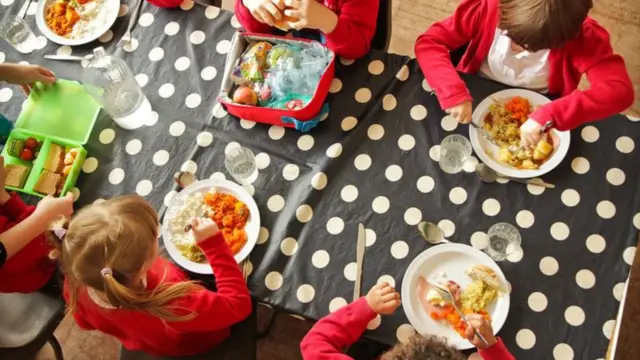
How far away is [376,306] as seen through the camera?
1.34 metres

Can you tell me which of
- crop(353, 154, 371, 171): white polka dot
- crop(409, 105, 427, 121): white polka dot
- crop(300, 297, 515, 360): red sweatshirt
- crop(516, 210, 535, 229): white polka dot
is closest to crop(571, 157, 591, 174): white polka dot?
crop(516, 210, 535, 229): white polka dot

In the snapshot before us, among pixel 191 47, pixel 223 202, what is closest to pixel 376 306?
pixel 223 202

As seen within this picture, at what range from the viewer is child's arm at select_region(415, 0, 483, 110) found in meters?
1.52


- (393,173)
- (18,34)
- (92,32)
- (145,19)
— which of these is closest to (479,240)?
(393,173)

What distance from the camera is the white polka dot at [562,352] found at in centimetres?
129

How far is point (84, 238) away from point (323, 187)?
0.59 meters

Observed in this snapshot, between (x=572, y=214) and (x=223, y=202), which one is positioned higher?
(x=223, y=202)

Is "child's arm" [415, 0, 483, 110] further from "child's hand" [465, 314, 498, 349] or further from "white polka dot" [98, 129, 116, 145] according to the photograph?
"white polka dot" [98, 129, 116, 145]

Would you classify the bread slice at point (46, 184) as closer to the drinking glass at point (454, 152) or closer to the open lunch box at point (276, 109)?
the open lunch box at point (276, 109)

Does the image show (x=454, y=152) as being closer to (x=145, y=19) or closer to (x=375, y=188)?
(x=375, y=188)

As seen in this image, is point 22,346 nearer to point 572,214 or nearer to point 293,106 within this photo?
point 293,106

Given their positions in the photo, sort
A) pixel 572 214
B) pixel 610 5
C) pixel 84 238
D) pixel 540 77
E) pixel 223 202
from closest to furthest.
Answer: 1. pixel 84 238
2. pixel 572 214
3. pixel 223 202
4. pixel 540 77
5. pixel 610 5

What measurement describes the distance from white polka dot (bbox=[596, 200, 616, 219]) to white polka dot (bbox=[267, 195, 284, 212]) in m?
0.78

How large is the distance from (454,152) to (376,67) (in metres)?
0.33
